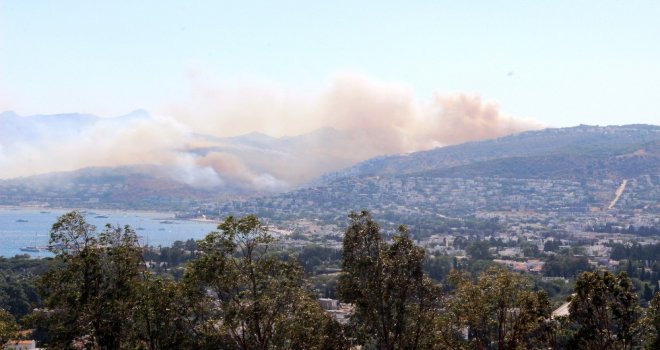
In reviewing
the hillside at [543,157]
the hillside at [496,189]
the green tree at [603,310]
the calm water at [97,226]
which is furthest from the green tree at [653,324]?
the hillside at [543,157]

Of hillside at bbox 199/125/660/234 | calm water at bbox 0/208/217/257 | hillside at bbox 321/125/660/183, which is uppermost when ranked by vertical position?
hillside at bbox 321/125/660/183

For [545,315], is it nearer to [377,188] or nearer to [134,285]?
[134,285]

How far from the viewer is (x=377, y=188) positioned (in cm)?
14838

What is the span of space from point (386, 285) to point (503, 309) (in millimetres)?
2100

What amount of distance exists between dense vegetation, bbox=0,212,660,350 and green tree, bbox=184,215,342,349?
0.02 metres

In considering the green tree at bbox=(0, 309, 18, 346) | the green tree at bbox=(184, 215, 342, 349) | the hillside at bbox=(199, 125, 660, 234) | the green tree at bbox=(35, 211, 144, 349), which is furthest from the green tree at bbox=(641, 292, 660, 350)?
the hillside at bbox=(199, 125, 660, 234)

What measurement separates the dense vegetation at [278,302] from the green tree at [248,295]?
2 centimetres

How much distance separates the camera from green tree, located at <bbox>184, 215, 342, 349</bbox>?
40.6ft

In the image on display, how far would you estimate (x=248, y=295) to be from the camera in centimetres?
1259

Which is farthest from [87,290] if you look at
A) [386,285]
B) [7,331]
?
[386,285]

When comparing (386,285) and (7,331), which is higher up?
(386,285)

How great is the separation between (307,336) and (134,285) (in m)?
2.94

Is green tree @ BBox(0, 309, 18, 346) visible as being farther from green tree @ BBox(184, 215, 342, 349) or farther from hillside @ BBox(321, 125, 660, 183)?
hillside @ BBox(321, 125, 660, 183)

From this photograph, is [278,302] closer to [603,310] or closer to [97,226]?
[603,310]
